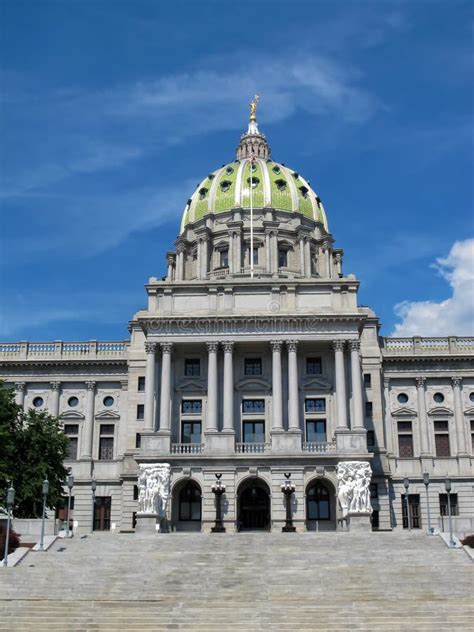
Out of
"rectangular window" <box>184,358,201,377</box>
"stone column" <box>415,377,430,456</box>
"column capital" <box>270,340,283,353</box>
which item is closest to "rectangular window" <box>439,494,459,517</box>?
"stone column" <box>415,377,430,456</box>

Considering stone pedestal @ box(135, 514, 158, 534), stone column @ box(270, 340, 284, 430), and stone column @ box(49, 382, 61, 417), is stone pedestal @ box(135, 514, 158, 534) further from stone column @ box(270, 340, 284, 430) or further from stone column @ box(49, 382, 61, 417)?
stone column @ box(49, 382, 61, 417)

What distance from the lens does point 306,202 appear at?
9344 cm

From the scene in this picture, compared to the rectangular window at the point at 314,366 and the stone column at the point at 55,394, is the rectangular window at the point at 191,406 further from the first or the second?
the stone column at the point at 55,394

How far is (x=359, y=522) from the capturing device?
2180 inches

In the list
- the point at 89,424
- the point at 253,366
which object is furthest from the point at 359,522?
the point at 89,424

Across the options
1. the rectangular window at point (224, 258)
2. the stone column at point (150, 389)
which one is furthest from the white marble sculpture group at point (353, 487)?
the rectangular window at point (224, 258)

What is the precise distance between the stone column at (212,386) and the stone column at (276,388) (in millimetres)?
4179

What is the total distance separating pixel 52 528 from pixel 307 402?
21940 millimetres

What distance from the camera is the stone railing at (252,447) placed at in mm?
60062

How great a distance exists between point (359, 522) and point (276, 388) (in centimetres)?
1121

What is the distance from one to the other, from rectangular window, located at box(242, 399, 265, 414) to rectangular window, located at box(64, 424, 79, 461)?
1937cm

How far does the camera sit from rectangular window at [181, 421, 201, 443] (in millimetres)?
62562

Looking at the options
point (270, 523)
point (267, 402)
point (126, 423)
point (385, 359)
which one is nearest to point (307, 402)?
point (267, 402)

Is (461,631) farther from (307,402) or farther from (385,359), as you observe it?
(385,359)
